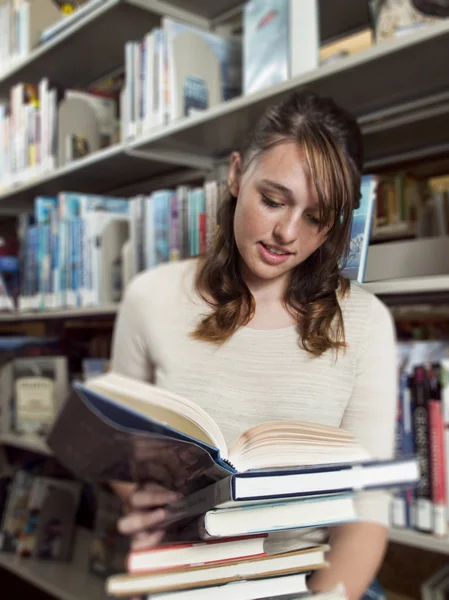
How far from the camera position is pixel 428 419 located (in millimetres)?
602

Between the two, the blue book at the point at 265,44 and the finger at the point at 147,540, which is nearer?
the finger at the point at 147,540

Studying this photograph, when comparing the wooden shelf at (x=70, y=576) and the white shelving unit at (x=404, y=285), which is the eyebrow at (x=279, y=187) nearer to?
the white shelving unit at (x=404, y=285)

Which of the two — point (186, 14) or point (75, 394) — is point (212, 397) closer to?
point (75, 394)

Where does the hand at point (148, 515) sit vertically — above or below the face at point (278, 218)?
below

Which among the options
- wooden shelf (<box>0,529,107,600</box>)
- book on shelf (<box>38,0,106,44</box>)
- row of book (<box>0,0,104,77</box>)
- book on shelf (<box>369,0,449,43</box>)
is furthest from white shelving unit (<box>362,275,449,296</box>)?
row of book (<box>0,0,104,77</box>)

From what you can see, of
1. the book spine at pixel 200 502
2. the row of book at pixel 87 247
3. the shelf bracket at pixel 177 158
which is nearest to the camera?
the book spine at pixel 200 502

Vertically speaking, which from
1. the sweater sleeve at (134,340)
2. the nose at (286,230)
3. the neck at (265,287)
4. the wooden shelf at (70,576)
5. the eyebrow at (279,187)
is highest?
the eyebrow at (279,187)

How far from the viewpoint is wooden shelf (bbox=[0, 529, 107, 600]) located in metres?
1.07

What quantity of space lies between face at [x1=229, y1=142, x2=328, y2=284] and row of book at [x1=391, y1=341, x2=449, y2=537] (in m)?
0.35

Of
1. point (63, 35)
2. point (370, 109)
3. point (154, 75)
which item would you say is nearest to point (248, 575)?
point (370, 109)

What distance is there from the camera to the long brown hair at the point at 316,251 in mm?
308

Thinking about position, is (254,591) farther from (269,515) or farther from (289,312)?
(289,312)

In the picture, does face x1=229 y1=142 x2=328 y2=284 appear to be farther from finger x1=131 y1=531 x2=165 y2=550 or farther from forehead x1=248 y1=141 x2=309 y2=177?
finger x1=131 y1=531 x2=165 y2=550

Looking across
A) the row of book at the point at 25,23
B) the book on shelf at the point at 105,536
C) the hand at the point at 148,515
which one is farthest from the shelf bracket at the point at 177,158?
the row of book at the point at 25,23
